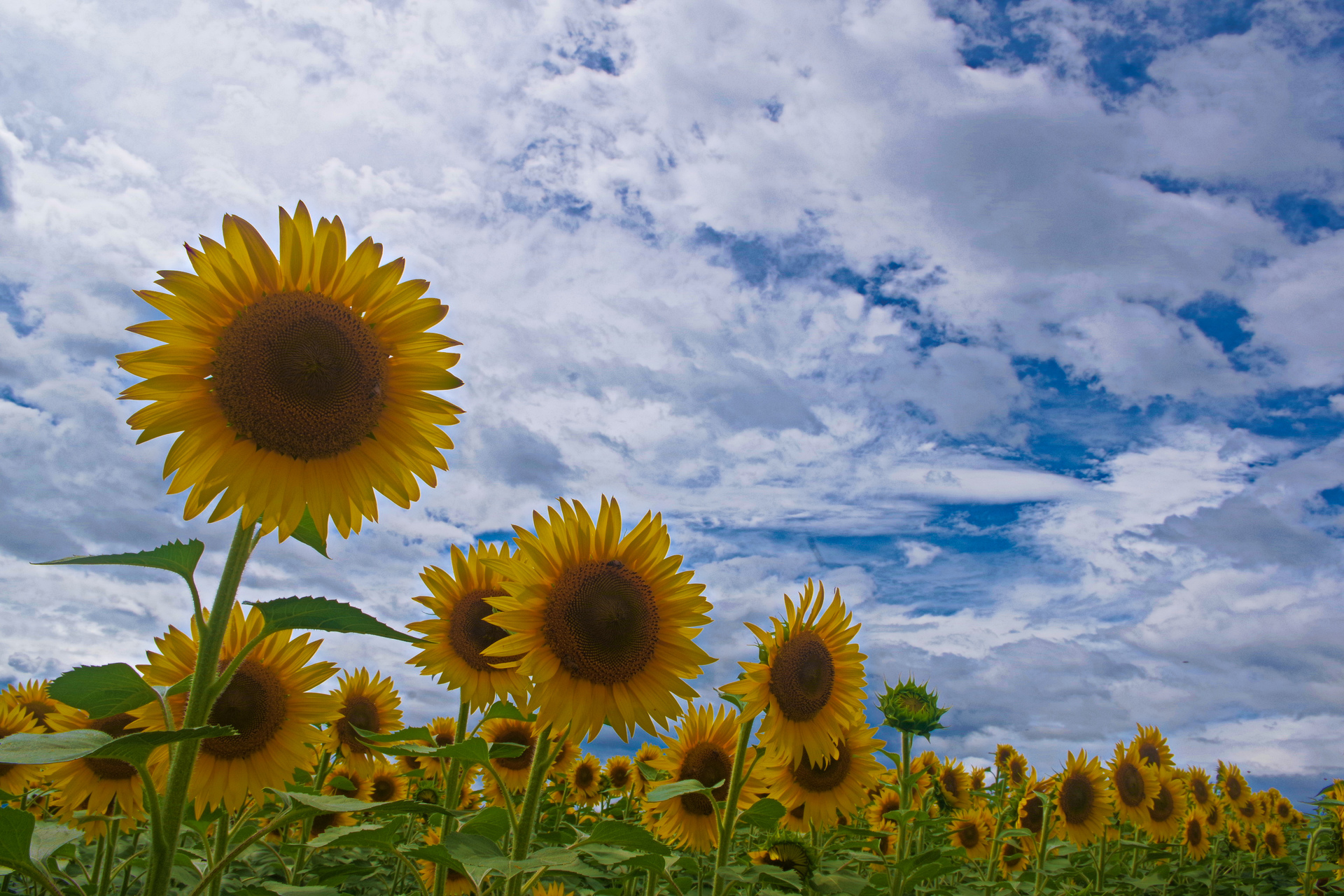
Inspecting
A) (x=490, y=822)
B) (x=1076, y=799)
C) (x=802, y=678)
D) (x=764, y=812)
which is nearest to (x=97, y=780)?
(x=490, y=822)

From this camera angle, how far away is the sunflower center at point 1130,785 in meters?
9.08

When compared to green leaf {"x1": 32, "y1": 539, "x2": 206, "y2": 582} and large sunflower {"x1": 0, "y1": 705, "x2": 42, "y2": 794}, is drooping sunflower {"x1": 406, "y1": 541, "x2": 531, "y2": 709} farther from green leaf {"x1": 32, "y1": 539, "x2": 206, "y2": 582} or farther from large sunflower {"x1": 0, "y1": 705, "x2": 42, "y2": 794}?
large sunflower {"x1": 0, "y1": 705, "x2": 42, "y2": 794}

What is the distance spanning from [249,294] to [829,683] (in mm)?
3913

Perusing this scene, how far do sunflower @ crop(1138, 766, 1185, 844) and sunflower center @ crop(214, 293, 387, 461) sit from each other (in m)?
9.93

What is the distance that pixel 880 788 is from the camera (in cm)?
895

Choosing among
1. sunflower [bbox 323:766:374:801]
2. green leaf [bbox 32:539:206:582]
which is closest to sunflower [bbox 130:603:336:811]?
green leaf [bbox 32:539:206:582]

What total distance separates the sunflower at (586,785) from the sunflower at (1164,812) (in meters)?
6.24

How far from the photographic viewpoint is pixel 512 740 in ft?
22.6

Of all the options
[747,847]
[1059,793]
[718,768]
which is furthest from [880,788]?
[718,768]

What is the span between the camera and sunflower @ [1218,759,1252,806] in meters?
12.1

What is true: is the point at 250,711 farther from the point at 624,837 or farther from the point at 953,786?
the point at 953,786

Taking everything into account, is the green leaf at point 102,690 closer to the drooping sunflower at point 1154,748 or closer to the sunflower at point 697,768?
the sunflower at point 697,768

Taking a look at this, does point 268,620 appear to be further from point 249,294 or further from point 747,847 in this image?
point 747,847

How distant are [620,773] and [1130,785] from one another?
19.5ft
